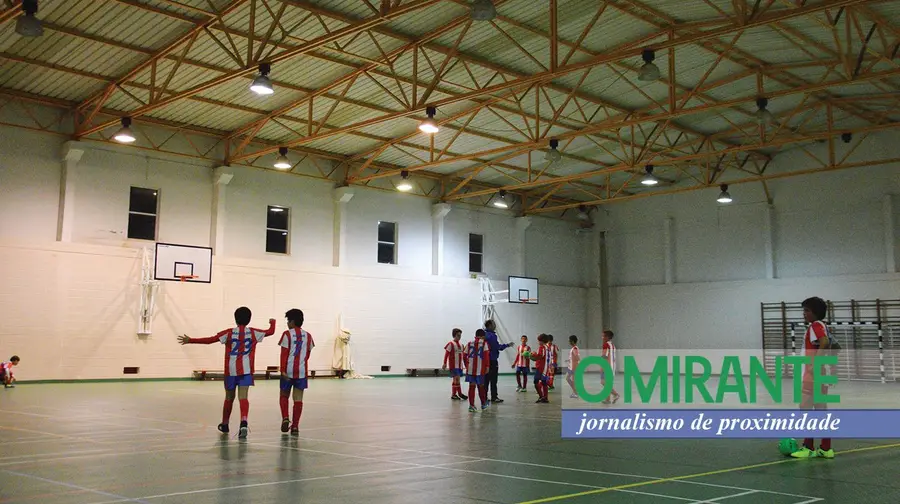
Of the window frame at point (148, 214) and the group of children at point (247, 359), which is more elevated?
the window frame at point (148, 214)

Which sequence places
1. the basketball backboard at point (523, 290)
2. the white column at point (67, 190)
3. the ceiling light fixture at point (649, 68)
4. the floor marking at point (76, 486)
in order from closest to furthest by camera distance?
the floor marking at point (76, 486) → the ceiling light fixture at point (649, 68) → the white column at point (67, 190) → the basketball backboard at point (523, 290)

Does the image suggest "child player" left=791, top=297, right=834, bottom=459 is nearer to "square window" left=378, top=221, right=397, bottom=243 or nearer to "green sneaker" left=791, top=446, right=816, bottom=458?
"green sneaker" left=791, top=446, right=816, bottom=458

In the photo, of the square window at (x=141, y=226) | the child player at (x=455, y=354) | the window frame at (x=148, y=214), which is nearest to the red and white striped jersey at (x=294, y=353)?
the child player at (x=455, y=354)

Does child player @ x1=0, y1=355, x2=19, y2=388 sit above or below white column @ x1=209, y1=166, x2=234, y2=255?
below

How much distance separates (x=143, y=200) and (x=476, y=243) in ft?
57.7

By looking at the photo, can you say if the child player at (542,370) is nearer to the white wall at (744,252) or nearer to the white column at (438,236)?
the white column at (438,236)

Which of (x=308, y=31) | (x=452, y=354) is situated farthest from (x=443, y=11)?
(x=452, y=354)

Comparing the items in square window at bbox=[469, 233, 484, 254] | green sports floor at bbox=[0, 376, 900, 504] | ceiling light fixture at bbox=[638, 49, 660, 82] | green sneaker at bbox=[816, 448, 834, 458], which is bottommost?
green sports floor at bbox=[0, 376, 900, 504]

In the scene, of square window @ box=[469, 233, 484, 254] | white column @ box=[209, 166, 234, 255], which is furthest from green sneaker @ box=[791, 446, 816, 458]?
square window @ box=[469, 233, 484, 254]

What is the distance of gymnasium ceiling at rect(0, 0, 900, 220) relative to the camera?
20984 millimetres

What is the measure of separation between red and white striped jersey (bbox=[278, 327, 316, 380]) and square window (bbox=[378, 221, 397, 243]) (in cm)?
2436

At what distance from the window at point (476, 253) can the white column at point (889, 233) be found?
18827mm

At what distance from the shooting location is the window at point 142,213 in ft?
96.2

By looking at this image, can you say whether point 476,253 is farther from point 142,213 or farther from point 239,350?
point 239,350
